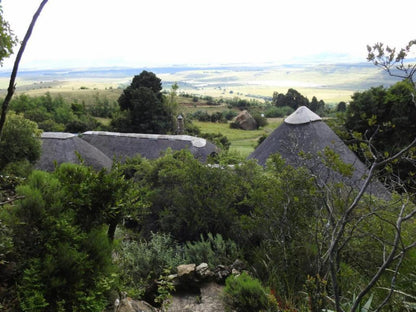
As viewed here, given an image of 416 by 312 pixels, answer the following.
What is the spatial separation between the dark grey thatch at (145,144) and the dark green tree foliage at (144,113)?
22.2ft

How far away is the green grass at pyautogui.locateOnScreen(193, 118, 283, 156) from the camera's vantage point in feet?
99.2

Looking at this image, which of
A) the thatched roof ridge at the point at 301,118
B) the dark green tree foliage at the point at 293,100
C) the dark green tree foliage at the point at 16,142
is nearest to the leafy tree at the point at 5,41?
the dark green tree foliage at the point at 16,142

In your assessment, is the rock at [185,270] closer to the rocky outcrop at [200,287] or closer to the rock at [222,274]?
the rocky outcrop at [200,287]

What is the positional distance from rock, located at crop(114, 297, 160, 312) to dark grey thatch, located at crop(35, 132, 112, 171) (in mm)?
11418

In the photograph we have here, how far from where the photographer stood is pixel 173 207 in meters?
8.62

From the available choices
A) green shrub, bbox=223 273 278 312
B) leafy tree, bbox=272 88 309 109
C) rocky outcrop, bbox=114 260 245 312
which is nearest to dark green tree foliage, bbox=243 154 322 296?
green shrub, bbox=223 273 278 312

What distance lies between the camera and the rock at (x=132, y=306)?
161 inches

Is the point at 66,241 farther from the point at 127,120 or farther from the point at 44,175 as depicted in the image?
the point at 127,120

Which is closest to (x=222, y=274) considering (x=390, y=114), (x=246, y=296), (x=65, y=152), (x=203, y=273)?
(x=203, y=273)

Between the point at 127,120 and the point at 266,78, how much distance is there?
396 feet

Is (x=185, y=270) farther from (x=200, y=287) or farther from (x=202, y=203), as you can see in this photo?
(x=202, y=203)

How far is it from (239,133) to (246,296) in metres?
31.8

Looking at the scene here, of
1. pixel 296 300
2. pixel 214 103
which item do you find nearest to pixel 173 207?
pixel 296 300

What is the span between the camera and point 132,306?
442 centimetres
